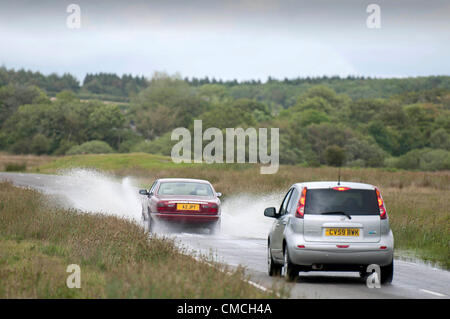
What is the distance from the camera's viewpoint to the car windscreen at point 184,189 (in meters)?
22.8

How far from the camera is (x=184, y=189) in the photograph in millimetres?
23547

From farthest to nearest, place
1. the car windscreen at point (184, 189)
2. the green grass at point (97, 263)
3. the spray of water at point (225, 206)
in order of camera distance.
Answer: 1. the spray of water at point (225, 206)
2. the car windscreen at point (184, 189)
3. the green grass at point (97, 263)

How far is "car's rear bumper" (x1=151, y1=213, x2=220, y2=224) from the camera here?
21.8 m

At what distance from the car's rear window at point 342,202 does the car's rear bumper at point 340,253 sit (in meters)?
0.58

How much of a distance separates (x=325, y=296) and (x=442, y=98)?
553 ft

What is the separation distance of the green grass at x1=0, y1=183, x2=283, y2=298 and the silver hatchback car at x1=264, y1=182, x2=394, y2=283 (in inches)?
71.4

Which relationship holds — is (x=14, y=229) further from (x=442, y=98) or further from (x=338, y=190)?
(x=442, y=98)

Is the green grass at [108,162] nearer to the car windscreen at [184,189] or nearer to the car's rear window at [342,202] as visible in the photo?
the car windscreen at [184,189]

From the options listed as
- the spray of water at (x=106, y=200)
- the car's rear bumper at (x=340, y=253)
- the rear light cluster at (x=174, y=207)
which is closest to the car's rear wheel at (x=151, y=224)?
the rear light cluster at (x=174, y=207)

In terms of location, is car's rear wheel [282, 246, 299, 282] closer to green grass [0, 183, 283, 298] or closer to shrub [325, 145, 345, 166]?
green grass [0, 183, 283, 298]

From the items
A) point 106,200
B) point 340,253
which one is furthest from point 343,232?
point 106,200

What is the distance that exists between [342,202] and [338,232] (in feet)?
1.90

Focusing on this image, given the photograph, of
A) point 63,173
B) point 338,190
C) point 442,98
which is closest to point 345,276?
point 338,190
